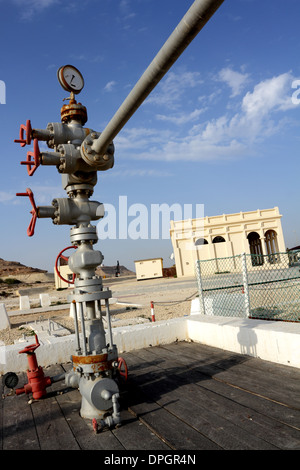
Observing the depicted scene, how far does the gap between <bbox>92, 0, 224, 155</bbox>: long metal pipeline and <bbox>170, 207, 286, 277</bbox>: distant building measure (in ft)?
125

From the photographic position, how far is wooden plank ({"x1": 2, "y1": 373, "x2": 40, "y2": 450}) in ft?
9.54

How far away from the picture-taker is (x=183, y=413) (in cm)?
323

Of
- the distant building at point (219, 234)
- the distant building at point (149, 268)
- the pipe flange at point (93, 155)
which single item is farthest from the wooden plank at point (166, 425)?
the distant building at point (149, 268)

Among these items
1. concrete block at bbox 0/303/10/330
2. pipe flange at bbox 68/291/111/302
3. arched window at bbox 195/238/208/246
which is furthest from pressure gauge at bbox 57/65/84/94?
arched window at bbox 195/238/208/246

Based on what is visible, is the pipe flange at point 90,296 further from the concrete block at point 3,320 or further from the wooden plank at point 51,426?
the concrete block at point 3,320

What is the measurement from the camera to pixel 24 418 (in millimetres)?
3482

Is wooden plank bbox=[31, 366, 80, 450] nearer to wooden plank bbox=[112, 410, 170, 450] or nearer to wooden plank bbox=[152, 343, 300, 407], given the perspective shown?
wooden plank bbox=[112, 410, 170, 450]

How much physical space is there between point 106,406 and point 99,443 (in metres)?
0.46

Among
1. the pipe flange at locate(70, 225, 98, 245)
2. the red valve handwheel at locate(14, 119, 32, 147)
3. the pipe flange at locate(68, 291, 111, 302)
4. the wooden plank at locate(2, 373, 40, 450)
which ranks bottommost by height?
the wooden plank at locate(2, 373, 40, 450)

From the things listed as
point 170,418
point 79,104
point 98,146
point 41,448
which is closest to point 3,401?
point 41,448

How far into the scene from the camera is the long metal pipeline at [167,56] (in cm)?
164

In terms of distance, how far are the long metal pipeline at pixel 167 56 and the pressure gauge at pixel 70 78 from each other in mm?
1604
